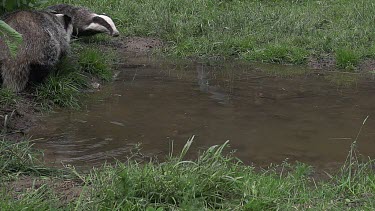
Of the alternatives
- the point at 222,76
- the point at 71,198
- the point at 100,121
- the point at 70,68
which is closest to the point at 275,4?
the point at 222,76

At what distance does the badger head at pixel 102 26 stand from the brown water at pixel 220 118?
1.78 m

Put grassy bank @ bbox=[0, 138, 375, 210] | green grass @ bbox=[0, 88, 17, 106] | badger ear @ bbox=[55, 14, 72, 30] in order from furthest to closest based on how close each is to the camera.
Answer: badger ear @ bbox=[55, 14, 72, 30] → green grass @ bbox=[0, 88, 17, 106] → grassy bank @ bbox=[0, 138, 375, 210]

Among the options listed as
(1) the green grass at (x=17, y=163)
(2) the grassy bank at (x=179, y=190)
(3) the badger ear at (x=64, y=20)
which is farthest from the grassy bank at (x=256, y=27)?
(1) the green grass at (x=17, y=163)

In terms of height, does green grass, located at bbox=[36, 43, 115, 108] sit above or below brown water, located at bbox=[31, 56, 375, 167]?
above

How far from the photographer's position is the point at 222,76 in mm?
7879

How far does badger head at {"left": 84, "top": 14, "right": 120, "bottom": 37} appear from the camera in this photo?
31.4 ft

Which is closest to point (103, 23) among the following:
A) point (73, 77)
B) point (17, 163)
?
point (73, 77)

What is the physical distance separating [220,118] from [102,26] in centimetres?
416

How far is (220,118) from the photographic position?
19.4ft

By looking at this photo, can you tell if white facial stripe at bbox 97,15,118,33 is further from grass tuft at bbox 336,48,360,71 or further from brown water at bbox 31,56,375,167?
grass tuft at bbox 336,48,360,71

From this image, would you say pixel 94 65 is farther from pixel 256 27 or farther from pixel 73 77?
pixel 256 27

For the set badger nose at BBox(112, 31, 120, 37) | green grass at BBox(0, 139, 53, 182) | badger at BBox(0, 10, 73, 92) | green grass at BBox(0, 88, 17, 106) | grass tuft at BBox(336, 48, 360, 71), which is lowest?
grass tuft at BBox(336, 48, 360, 71)

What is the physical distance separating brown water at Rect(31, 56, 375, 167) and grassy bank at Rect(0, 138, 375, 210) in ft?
2.56

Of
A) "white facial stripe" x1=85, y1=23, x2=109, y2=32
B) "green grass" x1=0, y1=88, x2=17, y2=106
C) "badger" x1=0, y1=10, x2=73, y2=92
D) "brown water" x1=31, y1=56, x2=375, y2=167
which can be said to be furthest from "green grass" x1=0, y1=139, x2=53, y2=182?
"white facial stripe" x1=85, y1=23, x2=109, y2=32
